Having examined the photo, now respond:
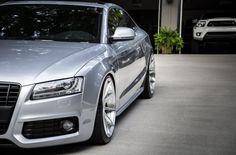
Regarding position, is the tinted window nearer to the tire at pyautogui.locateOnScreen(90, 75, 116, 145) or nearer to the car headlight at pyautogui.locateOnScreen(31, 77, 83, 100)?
the tire at pyautogui.locateOnScreen(90, 75, 116, 145)

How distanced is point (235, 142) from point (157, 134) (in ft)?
2.91

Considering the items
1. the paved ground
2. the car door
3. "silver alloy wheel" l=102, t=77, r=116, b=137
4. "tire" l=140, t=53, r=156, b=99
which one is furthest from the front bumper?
"tire" l=140, t=53, r=156, b=99

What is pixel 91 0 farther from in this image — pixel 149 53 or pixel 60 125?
pixel 60 125

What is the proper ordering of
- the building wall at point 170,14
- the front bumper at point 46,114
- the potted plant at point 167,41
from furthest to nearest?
the building wall at point 170,14 < the potted plant at point 167,41 < the front bumper at point 46,114

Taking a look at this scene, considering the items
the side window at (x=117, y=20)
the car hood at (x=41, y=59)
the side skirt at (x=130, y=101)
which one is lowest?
the side skirt at (x=130, y=101)

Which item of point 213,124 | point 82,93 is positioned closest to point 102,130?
point 82,93

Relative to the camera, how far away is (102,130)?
201 inches

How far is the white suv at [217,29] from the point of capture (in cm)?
1789

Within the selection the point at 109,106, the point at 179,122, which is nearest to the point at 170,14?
the point at 179,122

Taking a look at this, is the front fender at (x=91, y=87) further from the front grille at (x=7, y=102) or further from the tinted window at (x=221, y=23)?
the tinted window at (x=221, y=23)

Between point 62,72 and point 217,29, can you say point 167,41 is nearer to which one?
point 217,29

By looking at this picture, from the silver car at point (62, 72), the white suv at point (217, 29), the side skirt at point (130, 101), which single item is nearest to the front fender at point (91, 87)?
the silver car at point (62, 72)

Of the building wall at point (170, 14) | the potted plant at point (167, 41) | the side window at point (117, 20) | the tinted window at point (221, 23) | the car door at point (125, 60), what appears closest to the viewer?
the car door at point (125, 60)

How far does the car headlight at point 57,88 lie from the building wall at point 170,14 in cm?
1447
